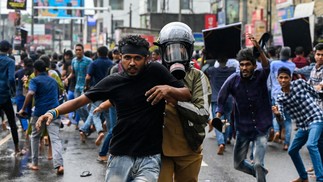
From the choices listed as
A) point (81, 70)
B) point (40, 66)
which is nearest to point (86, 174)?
point (40, 66)

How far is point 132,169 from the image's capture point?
5.28 meters

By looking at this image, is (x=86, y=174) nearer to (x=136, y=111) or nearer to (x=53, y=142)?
(x=53, y=142)

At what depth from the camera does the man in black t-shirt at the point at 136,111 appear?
5.27m

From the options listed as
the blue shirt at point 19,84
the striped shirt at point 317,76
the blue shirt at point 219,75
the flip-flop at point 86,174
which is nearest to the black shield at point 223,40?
the striped shirt at point 317,76

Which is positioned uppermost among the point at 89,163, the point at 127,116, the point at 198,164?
the point at 127,116

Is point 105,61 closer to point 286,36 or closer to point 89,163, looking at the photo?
point 89,163

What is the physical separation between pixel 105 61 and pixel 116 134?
7.12 m

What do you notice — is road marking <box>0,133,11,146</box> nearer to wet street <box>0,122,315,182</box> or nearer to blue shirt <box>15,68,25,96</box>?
wet street <box>0,122,315,182</box>

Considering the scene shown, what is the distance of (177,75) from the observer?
5.30 metres

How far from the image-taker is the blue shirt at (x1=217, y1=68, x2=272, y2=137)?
767 cm

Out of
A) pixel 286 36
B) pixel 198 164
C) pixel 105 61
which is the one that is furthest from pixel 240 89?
pixel 286 36

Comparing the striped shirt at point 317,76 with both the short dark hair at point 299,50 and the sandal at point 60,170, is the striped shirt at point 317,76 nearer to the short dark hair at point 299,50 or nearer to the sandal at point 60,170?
the sandal at point 60,170

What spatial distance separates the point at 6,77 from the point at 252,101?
505cm

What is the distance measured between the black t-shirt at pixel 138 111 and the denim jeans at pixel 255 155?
2383 millimetres
